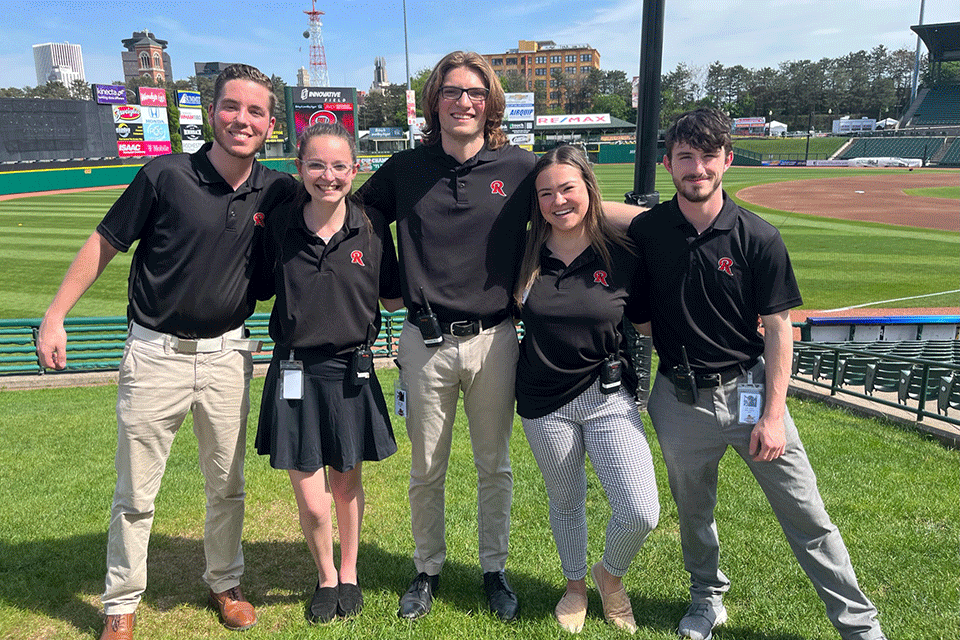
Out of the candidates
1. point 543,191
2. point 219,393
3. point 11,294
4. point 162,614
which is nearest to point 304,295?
point 219,393

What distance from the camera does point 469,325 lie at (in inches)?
115

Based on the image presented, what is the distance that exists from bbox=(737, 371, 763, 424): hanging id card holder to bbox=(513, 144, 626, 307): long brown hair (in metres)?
0.77

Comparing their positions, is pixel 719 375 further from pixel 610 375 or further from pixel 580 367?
pixel 580 367

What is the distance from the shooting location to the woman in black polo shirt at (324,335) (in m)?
2.82

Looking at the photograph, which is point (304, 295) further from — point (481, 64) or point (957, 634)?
point (957, 634)

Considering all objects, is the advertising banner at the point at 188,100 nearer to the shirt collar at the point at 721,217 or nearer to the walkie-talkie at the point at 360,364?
the walkie-talkie at the point at 360,364

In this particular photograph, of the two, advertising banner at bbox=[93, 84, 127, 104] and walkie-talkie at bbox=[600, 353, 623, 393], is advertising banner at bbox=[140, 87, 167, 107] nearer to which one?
advertising banner at bbox=[93, 84, 127, 104]

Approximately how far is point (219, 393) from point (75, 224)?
27.6 meters

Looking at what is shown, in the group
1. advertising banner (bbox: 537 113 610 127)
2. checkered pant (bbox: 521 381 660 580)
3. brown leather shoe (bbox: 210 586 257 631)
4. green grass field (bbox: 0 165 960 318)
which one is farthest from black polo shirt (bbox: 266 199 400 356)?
advertising banner (bbox: 537 113 610 127)

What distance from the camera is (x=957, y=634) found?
2826 mm

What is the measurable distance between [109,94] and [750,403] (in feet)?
209

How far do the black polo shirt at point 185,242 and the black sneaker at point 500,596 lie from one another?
1.81 m

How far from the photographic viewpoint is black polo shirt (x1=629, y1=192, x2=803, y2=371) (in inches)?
103

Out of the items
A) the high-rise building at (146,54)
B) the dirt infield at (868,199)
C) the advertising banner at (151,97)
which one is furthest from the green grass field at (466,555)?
the high-rise building at (146,54)
